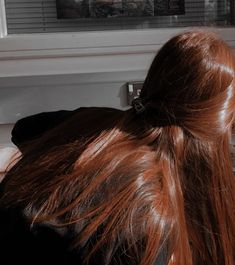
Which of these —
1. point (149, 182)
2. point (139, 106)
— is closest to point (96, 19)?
point (139, 106)

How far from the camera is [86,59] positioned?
165 centimetres

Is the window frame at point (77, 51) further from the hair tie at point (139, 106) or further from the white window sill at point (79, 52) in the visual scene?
the hair tie at point (139, 106)

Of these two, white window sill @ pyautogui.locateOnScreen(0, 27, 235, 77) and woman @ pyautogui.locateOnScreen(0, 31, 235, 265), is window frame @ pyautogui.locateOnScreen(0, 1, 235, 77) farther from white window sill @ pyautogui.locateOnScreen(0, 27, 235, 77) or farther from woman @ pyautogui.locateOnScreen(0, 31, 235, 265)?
woman @ pyautogui.locateOnScreen(0, 31, 235, 265)

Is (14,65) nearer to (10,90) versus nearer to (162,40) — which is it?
(10,90)

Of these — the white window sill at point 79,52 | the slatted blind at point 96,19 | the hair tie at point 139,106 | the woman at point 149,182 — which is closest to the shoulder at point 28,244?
the woman at point 149,182

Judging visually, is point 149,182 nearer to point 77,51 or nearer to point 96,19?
point 77,51

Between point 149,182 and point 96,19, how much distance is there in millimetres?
1127

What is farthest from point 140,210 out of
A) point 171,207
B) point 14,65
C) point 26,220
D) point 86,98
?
point 14,65

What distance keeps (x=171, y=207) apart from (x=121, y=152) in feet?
0.37

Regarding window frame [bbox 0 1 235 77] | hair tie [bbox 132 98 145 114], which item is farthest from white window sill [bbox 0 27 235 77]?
hair tie [bbox 132 98 145 114]

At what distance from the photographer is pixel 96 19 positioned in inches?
68.0

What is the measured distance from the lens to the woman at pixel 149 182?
690 mm

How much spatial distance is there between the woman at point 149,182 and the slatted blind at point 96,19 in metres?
0.97

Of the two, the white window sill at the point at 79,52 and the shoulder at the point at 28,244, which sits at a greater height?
the white window sill at the point at 79,52
